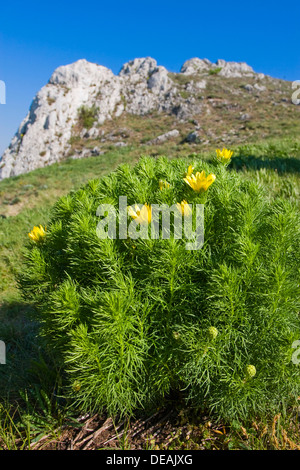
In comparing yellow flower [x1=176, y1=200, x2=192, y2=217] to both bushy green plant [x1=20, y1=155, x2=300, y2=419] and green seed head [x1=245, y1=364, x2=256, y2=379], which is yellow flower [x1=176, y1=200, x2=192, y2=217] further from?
green seed head [x1=245, y1=364, x2=256, y2=379]

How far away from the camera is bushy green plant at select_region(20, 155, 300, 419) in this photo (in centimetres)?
124

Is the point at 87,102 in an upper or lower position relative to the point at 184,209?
upper

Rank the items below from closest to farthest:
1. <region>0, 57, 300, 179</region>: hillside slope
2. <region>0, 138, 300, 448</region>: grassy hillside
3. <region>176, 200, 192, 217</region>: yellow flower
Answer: <region>176, 200, 192, 217</region>: yellow flower < <region>0, 138, 300, 448</region>: grassy hillside < <region>0, 57, 300, 179</region>: hillside slope

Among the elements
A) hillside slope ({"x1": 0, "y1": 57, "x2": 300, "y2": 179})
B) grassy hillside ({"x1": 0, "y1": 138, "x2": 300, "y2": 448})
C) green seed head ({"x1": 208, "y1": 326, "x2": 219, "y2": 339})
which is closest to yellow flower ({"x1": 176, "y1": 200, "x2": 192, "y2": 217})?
green seed head ({"x1": 208, "y1": 326, "x2": 219, "y2": 339})

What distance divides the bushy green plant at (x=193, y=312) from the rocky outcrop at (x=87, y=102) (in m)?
22.7

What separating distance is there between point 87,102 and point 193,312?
2865 centimetres

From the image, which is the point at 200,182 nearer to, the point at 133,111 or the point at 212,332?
the point at 212,332

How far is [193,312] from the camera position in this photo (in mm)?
1355

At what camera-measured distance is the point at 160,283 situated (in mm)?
1353

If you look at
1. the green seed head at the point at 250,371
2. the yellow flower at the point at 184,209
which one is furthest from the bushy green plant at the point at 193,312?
the yellow flower at the point at 184,209

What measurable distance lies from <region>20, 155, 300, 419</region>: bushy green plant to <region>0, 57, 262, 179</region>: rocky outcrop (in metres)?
22.7

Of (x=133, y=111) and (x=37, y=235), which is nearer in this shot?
(x=37, y=235)

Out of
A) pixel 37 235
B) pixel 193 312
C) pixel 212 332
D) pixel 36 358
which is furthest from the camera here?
pixel 36 358

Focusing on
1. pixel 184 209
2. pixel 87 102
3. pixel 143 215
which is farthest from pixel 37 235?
pixel 87 102
